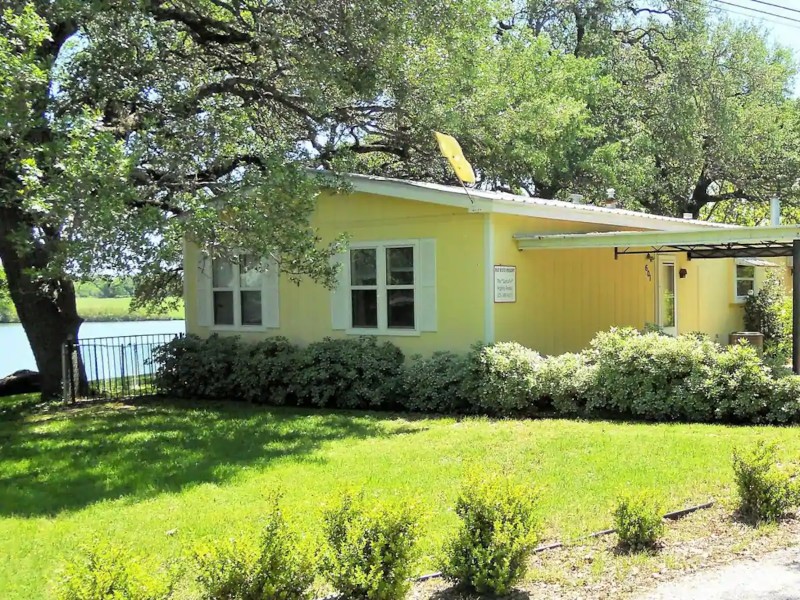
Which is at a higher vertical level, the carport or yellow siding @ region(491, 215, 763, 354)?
the carport

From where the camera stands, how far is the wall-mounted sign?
11062mm

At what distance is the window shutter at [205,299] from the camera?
547 inches

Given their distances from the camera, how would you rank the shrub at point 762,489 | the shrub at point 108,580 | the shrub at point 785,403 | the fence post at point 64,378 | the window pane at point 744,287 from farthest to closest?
the window pane at point 744,287 < the fence post at point 64,378 < the shrub at point 785,403 < the shrub at point 762,489 < the shrub at point 108,580

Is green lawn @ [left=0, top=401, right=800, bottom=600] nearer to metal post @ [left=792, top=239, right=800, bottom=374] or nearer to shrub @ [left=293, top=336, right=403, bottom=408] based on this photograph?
shrub @ [left=293, top=336, right=403, bottom=408]

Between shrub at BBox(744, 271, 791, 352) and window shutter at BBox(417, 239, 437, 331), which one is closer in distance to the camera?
window shutter at BBox(417, 239, 437, 331)

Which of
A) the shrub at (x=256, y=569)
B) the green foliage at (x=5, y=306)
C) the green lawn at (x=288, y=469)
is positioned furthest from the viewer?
the green foliage at (x=5, y=306)

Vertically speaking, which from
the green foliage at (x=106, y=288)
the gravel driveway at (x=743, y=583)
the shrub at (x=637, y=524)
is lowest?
the gravel driveway at (x=743, y=583)

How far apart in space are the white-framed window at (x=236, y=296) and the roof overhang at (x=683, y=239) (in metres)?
4.28

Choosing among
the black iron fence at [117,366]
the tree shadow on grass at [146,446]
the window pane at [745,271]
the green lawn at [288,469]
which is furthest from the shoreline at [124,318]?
the window pane at [745,271]

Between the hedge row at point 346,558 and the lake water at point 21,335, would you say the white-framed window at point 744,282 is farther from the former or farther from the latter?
the hedge row at point 346,558

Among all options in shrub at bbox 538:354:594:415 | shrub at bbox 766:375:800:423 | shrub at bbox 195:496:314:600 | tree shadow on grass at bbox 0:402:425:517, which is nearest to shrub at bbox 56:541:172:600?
shrub at bbox 195:496:314:600

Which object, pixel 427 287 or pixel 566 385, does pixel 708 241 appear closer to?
pixel 566 385

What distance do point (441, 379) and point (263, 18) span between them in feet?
18.6

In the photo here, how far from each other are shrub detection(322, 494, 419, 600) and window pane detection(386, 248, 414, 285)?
7674mm
